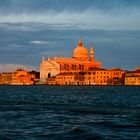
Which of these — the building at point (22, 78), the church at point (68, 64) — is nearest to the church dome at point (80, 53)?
the church at point (68, 64)

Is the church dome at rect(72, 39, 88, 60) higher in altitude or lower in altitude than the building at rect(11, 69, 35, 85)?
higher

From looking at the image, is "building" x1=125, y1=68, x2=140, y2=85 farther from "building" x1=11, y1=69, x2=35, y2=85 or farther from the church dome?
"building" x1=11, y1=69, x2=35, y2=85

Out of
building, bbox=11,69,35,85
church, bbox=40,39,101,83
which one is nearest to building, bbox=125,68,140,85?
church, bbox=40,39,101,83

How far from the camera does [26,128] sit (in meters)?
21.5

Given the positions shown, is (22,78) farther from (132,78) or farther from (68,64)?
(132,78)

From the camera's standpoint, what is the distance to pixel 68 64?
173 meters

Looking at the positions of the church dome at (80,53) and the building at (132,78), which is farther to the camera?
the church dome at (80,53)

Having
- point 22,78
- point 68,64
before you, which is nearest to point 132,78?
point 68,64

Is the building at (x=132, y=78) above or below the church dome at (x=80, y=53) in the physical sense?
below

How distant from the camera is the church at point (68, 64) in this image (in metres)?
172

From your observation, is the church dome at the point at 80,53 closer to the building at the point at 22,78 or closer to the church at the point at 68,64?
the church at the point at 68,64

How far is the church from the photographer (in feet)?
563

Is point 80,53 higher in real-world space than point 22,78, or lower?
higher

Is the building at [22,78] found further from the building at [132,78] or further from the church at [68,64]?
the building at [132,78]
